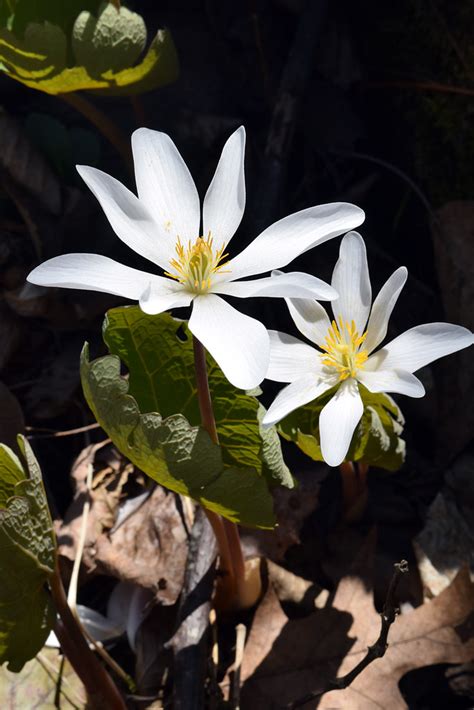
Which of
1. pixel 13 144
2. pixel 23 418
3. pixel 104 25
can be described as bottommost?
pixel 23 418

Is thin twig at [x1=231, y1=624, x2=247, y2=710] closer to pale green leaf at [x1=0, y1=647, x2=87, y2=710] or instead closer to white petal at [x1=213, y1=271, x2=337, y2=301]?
pale green leaf at [x1=0, y1=647, x2=87, y2=710]

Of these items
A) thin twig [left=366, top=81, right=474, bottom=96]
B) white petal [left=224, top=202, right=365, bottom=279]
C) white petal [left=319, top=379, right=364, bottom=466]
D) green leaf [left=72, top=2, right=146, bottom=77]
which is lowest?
white petal [left=319, top=379, right=364, bottom=466]

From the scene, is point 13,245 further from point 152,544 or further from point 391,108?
point 391,108

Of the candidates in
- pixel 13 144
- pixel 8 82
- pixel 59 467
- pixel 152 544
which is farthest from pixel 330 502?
pixel 8 82

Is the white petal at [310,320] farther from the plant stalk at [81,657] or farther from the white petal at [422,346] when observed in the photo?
the plant stalk at [81,657]

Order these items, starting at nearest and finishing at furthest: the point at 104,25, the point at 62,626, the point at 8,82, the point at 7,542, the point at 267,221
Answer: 1. the point at 7,542
2. the point at 62,626
3. the point at 104,25
4. the point at 267,221
5. the point at 8,82

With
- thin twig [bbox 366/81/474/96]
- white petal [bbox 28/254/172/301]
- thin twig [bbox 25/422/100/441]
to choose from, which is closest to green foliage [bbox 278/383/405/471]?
white petal [bbox 28/254/172/301]

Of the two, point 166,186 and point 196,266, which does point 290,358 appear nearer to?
point 196,266
